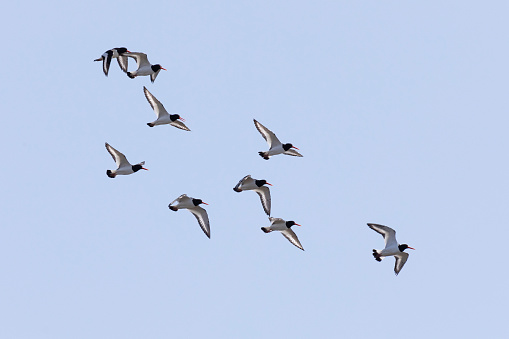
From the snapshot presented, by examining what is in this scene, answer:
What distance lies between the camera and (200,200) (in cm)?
3359

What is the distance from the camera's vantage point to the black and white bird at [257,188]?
34.2 metres

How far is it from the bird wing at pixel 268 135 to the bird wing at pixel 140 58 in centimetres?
501

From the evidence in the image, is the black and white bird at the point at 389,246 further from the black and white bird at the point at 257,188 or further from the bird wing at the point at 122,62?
the bird wing at the point at 122,62

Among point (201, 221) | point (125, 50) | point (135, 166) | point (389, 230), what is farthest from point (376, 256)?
point (125, 50)

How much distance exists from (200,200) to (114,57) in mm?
6941

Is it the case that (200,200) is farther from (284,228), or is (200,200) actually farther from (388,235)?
(388,235)


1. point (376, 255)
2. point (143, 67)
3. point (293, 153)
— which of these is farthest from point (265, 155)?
point (143, 67)

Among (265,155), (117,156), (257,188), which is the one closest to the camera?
(117,156)

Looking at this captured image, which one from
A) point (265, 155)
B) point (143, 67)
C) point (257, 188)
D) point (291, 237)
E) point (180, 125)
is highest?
point (143, 67)

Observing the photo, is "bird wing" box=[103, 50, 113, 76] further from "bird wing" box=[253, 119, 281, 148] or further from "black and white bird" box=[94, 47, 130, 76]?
"bird wing" box=[253, 119, 281, 148]

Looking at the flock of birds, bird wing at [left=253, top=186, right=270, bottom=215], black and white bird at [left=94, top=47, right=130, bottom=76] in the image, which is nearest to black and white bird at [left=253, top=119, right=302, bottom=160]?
the flock of birds

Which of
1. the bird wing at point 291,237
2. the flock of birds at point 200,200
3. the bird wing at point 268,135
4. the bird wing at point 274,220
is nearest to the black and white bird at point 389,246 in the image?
the flock of birds at point 200,200

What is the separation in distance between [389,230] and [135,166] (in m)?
9.10

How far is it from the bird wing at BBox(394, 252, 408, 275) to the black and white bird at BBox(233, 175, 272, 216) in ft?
15.9
